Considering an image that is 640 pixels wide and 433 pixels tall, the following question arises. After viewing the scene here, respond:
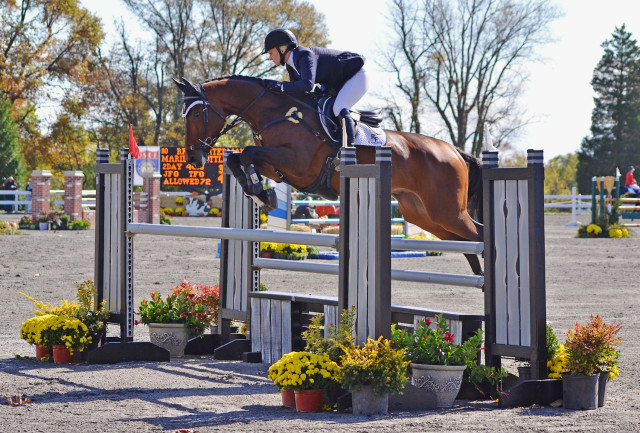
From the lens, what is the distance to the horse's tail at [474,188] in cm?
717

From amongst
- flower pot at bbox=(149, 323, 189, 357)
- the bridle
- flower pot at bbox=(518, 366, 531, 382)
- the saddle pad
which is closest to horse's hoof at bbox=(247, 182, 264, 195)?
the bridle

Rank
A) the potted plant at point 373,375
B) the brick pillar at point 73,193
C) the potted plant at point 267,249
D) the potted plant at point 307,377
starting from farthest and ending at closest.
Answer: the brick pillar at point 73,193 → the potted plant at point 267,249 → the potted plant at point 307,377 → the potted plant at point 373,375

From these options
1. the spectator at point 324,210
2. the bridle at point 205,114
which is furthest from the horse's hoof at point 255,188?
the spectator at point 324,210

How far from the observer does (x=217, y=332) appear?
659 cm

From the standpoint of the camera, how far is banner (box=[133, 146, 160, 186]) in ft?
88.8

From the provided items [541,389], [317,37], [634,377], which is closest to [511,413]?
[541,389]

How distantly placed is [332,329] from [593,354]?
135 cm

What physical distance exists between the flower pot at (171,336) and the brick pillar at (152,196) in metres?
19.6

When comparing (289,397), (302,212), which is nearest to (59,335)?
(289,397)

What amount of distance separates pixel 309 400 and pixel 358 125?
2504 millimetres

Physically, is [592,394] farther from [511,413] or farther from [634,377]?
[634,377]

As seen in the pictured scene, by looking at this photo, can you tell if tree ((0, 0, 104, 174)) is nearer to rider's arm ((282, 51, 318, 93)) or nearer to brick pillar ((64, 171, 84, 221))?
brick pillar ((64, 171, 84, 221))

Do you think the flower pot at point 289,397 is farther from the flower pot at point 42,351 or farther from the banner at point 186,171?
the banner at point 186,171

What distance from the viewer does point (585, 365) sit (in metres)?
4.41
